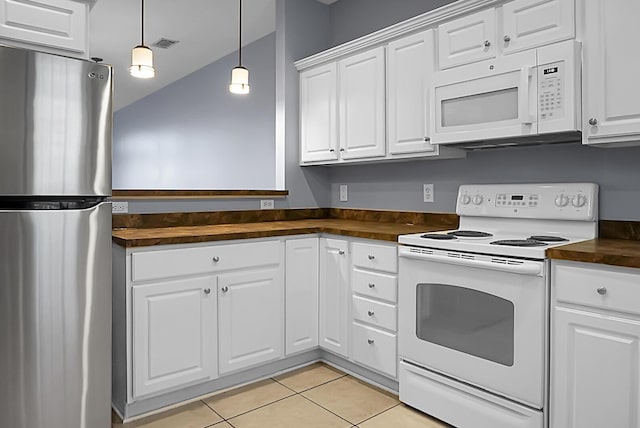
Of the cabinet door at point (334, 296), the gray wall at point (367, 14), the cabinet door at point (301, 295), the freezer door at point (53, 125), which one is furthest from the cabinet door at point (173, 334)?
the gray wall at point (367, 14)

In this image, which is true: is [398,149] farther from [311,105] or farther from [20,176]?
[20,176]

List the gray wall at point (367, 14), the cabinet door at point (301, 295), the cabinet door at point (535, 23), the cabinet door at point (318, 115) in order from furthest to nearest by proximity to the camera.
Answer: the cabinet door at point (318, 115)
the gray wall at point (367, 14)
the cabinet door at point (301, 295)
the cabinet door at point (535, 23)

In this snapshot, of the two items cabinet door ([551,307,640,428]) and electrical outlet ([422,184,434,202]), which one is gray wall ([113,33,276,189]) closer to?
electrical outlet ([422,184,434,202])

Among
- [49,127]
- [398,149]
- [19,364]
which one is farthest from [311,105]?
[19,364]

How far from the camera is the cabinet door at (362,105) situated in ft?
9.96

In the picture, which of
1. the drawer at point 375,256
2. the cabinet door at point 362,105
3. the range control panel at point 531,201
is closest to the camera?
the range control panel at point 531,201

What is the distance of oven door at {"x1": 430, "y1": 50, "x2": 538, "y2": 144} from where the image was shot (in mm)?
2201

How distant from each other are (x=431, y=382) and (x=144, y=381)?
54.6 inches

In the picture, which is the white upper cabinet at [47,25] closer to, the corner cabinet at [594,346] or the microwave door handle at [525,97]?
the microwave door handle at [525,97]

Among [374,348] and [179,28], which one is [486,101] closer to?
[374,348]

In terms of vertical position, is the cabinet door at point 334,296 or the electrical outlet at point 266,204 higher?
the electrical outlet at point 266,204

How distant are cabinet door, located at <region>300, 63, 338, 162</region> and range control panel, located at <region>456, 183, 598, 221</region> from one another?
1045 millimetres

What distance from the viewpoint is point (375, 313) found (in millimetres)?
2615

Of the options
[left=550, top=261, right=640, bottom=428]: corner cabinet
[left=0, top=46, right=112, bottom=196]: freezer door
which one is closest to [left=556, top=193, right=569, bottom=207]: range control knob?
[left=550, top=261, right=640, bottom=428]: corner cabinet
